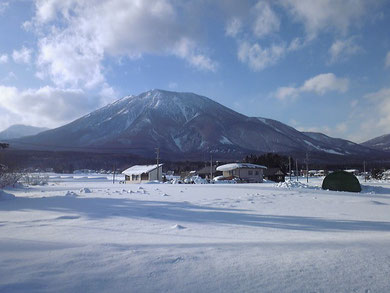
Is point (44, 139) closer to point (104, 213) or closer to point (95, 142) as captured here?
point (95, 142)

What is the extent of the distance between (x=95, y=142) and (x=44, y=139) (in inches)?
1423

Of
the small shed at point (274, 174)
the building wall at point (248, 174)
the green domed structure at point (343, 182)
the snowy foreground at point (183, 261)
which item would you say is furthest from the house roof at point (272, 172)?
the snowy foreground at point (183, 261)

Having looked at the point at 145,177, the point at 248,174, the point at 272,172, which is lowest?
the point at 145,177

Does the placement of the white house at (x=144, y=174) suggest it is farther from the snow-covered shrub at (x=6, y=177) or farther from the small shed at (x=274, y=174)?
the small shed at (x=274, y=174)

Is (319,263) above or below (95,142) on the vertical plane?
below

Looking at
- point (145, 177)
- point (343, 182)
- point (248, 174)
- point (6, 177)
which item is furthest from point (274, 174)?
point (6, 177)

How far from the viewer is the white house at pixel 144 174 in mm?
56094

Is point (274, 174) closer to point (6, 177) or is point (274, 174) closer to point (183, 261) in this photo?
point (6, 177)

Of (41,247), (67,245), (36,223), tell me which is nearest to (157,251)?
(67,245)

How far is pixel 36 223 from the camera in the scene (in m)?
7.91

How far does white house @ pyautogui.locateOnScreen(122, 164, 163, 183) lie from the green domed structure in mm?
35334

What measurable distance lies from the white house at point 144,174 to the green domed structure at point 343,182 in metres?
35.3

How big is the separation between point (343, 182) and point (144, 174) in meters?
39.6

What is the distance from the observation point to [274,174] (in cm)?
7362
